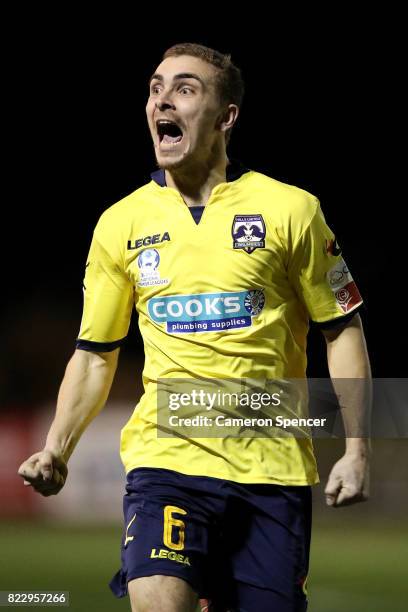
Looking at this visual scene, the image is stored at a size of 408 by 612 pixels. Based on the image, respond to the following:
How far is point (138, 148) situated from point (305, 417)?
7.40 metres

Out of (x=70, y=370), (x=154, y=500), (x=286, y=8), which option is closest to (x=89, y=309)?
(x=70, y=370)

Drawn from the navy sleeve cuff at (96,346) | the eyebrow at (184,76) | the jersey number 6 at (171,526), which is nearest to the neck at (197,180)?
the eyebrow at (184,76)

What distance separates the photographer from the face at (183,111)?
3.69 m

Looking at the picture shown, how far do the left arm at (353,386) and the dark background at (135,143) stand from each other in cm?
636

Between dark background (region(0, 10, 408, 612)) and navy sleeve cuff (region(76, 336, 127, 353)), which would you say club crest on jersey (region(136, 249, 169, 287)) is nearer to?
navy sleeve cuff (region(76, 336, 127, 353))

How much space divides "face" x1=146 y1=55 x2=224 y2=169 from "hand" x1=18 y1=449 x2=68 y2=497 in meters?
1.01

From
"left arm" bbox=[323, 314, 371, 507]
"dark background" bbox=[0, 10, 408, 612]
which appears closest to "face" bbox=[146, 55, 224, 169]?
"left arm" bbox=[323, 314, 371, 507]

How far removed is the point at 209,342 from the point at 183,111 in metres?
0.78

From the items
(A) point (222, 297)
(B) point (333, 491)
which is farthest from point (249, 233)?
(B) point (333, 491)

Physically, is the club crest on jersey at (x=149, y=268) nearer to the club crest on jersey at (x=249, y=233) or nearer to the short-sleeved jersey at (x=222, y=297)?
the short-sleeved jersey at (x=222, y=297)

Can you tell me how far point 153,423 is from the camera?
136 inches

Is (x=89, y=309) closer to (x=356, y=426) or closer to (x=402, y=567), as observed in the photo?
(x=356, y=426)

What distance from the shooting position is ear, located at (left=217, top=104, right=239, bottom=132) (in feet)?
12.7

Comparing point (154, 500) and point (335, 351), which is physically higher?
point (335, 351)
